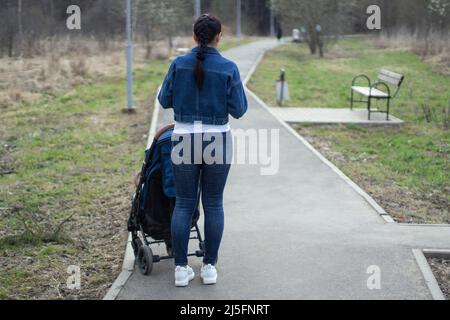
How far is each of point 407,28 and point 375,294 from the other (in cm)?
3695

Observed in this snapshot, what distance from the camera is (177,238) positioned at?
18.0ft

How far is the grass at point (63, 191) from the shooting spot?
612 cm

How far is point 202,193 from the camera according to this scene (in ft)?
18.0

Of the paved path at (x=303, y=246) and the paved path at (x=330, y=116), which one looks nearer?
the paved path at (x=303, y=246)

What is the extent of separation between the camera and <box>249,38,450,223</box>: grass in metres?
9.02

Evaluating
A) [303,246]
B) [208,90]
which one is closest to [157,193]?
[208,90]

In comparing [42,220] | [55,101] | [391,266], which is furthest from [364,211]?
[55,101]

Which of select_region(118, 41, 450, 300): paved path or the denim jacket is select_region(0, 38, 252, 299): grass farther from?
the denim jacket

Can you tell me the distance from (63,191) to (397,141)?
21.4 feet

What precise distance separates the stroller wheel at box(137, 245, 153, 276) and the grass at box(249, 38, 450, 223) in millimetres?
3285

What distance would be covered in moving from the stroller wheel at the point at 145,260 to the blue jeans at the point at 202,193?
0.29 metres

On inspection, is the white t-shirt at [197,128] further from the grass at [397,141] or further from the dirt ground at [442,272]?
the grass at [397,141]

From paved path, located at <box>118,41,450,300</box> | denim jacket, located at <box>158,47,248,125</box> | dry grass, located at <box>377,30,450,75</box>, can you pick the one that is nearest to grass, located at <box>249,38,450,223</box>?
dry grass, located at <box>377,30,450,75</box>

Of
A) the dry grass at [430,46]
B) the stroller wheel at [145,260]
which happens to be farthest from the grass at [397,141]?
the stroller wheel at [145,260]
